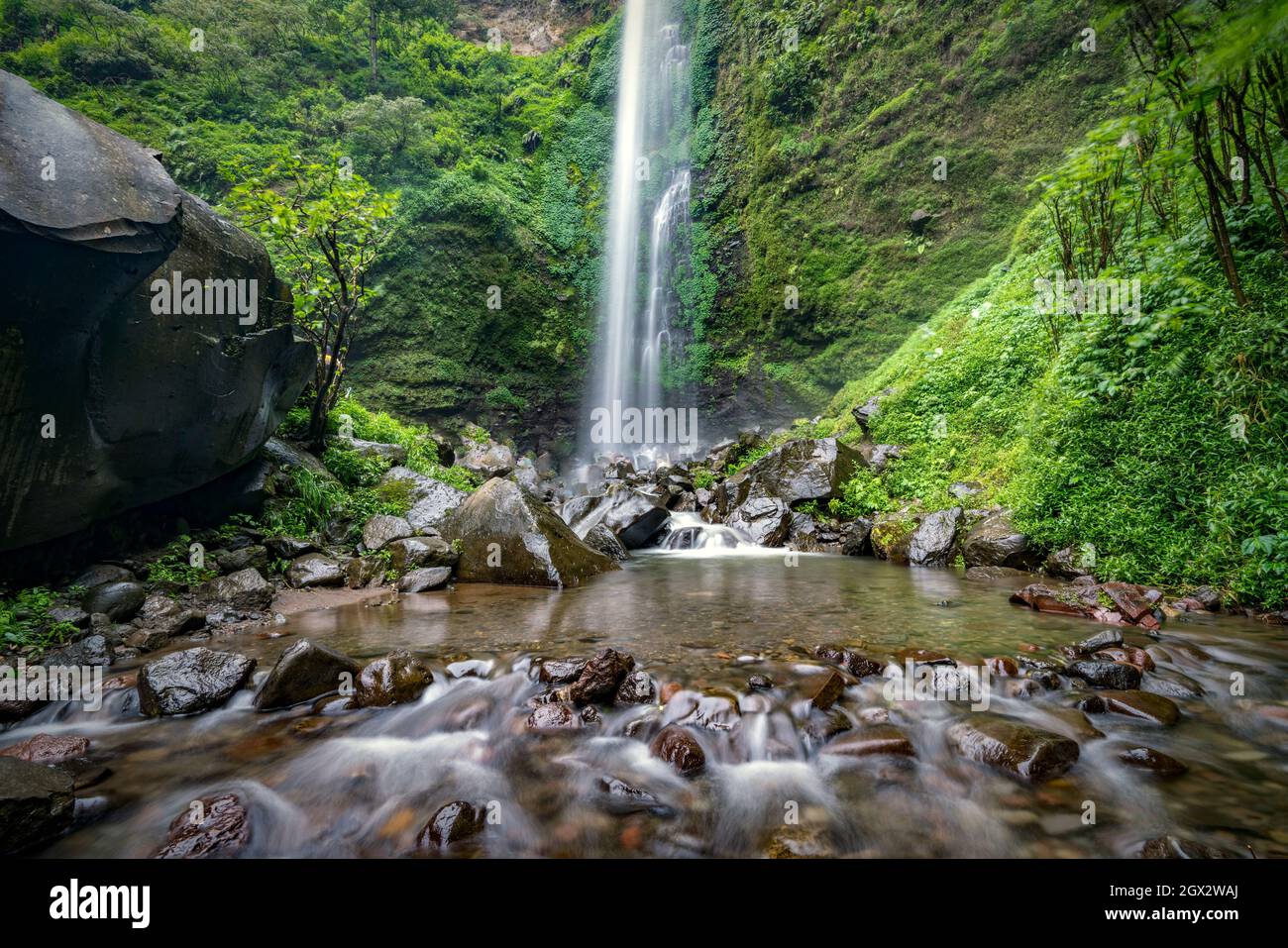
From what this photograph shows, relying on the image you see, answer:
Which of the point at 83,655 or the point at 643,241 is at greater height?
the point at 643,241

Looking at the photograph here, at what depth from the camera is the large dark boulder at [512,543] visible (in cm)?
692

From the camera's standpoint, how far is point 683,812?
2.37m

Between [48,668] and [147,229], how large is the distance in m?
3.37

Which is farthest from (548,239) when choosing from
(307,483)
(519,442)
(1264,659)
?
(1264,659)

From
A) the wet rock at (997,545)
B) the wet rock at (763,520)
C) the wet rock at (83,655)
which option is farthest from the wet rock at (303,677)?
the wet rock at (763,520)

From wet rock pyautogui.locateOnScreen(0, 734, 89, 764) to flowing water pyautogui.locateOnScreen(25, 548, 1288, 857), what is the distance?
0.11 metres

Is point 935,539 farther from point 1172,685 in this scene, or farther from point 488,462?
point 488,462

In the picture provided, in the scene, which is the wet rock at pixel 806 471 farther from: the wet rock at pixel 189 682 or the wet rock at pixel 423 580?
the wet rock at pixel 189 682

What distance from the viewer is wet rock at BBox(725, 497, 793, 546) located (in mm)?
9969

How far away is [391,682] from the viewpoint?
345cm

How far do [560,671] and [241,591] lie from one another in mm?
→ 4235

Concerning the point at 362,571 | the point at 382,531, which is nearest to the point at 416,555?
the point at 362,571

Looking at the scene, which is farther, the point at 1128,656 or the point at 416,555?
the point at 416,555

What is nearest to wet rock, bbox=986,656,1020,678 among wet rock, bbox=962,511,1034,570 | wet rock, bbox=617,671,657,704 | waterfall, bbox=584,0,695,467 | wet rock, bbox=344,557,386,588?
wet rock, bbox=617,671,657,704
